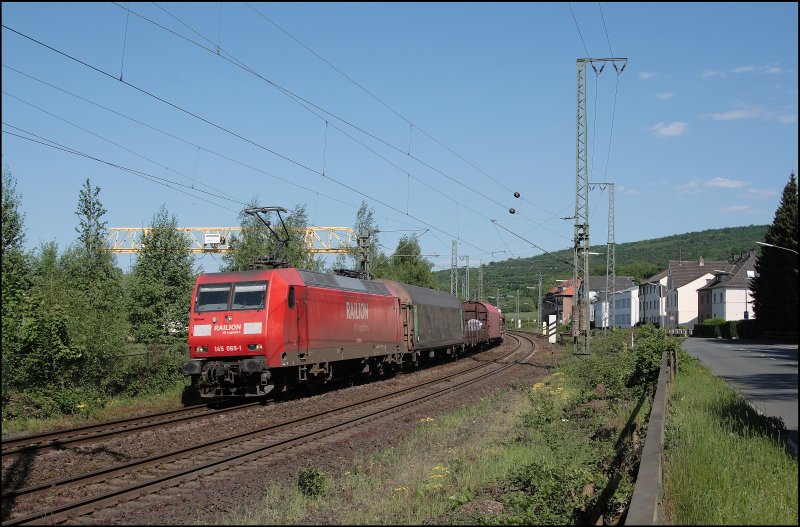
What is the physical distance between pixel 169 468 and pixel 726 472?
7.58 meters

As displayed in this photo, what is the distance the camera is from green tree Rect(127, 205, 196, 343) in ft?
74.3

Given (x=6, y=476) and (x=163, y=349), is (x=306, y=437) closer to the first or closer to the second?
(x=6, y=476)

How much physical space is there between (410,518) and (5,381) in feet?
40.9

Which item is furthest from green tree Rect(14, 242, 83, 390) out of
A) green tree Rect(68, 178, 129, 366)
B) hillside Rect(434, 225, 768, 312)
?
hillside Rect(434, 225, 768, 312)

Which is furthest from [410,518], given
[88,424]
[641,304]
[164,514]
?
[641,304]

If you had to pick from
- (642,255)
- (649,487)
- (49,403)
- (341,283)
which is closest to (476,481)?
(649,487)

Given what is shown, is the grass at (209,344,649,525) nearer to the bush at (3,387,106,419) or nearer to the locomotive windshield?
the locomotive windshield

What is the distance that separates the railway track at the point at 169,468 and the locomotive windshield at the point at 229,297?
3.48 metres

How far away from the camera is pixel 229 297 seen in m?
19.0

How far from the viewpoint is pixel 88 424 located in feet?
50.0

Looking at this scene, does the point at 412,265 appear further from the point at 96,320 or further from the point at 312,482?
the point at 312,482

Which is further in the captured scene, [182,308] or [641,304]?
[641,304]

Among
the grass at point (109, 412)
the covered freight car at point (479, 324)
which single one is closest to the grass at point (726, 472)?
the grass at point (109, 412)

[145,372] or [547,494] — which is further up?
[145,372]
